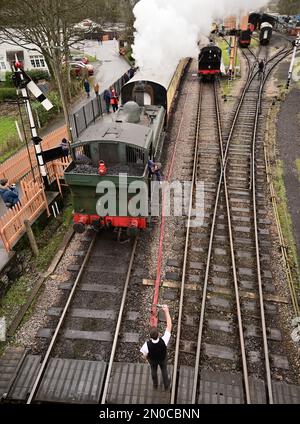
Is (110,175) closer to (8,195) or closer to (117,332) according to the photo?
(8,195)

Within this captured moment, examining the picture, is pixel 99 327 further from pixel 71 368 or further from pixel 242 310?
pixel 242 310

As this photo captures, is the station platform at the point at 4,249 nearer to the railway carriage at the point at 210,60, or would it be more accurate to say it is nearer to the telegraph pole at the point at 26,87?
the telegraph pole at the point at 26,87

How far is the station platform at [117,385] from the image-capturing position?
5555 mm

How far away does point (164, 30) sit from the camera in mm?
16406

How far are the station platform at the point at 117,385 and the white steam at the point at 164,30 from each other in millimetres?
14262

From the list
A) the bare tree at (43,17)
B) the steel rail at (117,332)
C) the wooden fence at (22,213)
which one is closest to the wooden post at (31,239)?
A: the wooden fence at (22,213)

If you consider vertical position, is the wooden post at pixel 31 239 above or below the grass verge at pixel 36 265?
above

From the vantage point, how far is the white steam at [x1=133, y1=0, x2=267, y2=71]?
634 inches

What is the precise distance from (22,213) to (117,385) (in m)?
5.19

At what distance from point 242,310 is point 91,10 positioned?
2608 cm

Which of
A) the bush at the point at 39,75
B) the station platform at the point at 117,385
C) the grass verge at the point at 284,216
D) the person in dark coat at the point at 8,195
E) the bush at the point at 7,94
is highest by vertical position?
the bush at the point at 39,75

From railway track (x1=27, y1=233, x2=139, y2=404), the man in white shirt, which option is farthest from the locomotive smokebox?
the man in white shirt

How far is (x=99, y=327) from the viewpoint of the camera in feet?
22.4

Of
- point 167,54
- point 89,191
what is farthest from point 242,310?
point 167,54
